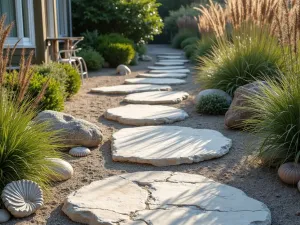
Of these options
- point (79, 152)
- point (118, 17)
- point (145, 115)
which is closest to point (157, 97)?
point (145, 115)

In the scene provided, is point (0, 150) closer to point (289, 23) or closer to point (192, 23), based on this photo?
point (289, 23)

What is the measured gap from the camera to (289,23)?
3.00 metres

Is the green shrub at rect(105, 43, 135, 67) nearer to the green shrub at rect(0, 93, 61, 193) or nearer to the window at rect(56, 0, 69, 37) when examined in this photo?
the window at rect(56, 0, 69, 37)

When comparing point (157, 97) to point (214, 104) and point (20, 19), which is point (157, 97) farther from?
point (20, 19)

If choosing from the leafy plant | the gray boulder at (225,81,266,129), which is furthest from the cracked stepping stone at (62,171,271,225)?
the leafy plant

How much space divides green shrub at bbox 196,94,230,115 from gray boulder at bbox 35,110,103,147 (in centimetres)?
170

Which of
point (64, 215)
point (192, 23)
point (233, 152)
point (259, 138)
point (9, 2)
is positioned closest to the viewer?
point (64, 215)

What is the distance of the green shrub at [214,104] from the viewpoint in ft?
16.1

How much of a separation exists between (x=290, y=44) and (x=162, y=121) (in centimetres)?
189

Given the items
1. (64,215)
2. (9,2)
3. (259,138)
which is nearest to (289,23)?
(259,138)

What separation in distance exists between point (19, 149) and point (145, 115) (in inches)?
90.2

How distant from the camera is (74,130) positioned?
3.60m

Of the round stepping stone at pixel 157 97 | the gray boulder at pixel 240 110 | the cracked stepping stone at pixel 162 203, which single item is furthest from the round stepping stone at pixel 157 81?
the cracked stepping stone at pixel 162 203

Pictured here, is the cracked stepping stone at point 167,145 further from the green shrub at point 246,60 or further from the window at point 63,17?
the window at point 63,17
